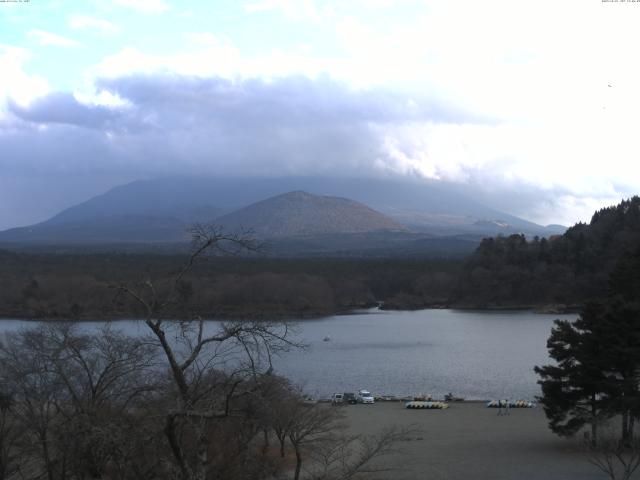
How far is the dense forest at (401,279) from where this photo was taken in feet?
188

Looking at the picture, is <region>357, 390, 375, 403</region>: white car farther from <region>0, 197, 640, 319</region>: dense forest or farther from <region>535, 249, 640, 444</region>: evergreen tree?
<region>0, 197, 640, 319</region>: dense forest

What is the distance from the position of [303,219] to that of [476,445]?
16740 cm

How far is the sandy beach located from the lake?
284cm

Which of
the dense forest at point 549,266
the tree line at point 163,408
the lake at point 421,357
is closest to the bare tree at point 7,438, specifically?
the tree line at point 163,408

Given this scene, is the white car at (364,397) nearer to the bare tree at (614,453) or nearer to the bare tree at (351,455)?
the bare tree at (351,455)

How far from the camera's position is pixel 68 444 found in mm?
7109

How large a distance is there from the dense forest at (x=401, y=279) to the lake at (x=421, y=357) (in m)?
9.31

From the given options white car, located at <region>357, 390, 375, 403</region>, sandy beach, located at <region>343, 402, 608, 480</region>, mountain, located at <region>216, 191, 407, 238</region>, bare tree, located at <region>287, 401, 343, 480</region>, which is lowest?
white car, located at <region>357, 390, 375, 403</region>

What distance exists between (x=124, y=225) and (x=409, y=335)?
5976 inches

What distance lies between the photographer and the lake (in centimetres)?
2733

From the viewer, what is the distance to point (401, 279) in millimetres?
75062

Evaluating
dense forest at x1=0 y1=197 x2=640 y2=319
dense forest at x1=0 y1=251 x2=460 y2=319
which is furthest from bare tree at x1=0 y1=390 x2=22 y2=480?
dense forest at x1=0 y1=197 x2=640 y2=319

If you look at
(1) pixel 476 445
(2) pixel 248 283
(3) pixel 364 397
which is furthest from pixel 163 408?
(2) pixel 248 283

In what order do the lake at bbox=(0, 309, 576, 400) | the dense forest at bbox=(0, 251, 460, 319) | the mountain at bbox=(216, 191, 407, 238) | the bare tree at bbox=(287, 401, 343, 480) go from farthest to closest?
1. the mountain at bbox=(216, 191, 407, 238)
2. the dense forest at bbox=(0, 251, 460, 319)
3. the lake at bbox=(0, 309, 576, 400)
4. the bare tree at bbox=(287, 401, 343, 480)
